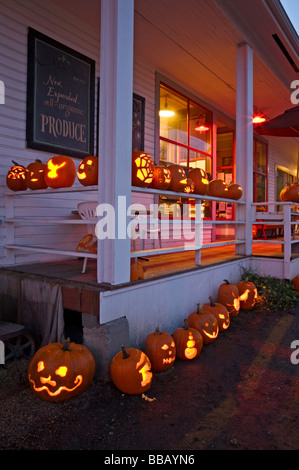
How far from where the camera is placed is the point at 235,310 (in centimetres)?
388

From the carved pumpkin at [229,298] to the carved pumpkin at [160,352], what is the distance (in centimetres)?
138

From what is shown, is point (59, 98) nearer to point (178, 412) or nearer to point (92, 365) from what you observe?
point (92, 365)

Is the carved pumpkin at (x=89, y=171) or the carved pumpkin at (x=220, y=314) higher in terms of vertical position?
the carved pumpkin at (x=89, y=171)

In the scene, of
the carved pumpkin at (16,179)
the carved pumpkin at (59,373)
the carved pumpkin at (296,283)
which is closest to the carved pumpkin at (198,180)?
the carved pumpkin at (16,179)

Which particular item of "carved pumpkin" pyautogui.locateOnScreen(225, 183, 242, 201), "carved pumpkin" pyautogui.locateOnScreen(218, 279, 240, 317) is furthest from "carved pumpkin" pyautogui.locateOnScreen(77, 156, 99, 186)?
"carved pumpkin" pyautogui.locateOnScreen(225, 183, 242, 201)

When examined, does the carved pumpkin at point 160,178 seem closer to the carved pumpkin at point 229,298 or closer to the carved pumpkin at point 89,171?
the carved pumpkin at point 89,171

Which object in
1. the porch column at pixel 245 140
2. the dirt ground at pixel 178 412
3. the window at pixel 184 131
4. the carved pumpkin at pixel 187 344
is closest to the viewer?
the dirt ground at pixel 178 412

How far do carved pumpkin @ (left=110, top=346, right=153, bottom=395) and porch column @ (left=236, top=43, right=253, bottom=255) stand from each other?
Answer: 130 inches

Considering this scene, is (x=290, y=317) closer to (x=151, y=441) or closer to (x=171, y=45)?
(x=151, y=441)

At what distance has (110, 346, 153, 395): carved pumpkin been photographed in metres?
2.22

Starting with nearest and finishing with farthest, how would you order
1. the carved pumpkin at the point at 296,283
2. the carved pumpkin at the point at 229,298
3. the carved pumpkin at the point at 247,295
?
the carved pumpkin at the point at 229,298 < the carved pumpkin at the point at 247,295 < the carved pumpkin at the point at 296,283

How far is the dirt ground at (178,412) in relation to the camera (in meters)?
1.75

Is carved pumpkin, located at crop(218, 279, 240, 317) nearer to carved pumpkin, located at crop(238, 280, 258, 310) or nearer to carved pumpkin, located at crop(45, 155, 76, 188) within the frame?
carved pumpkin, located at crop(238, 280, 258, 310)

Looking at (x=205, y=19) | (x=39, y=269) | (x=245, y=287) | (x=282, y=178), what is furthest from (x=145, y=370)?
(x=282, y=178)
